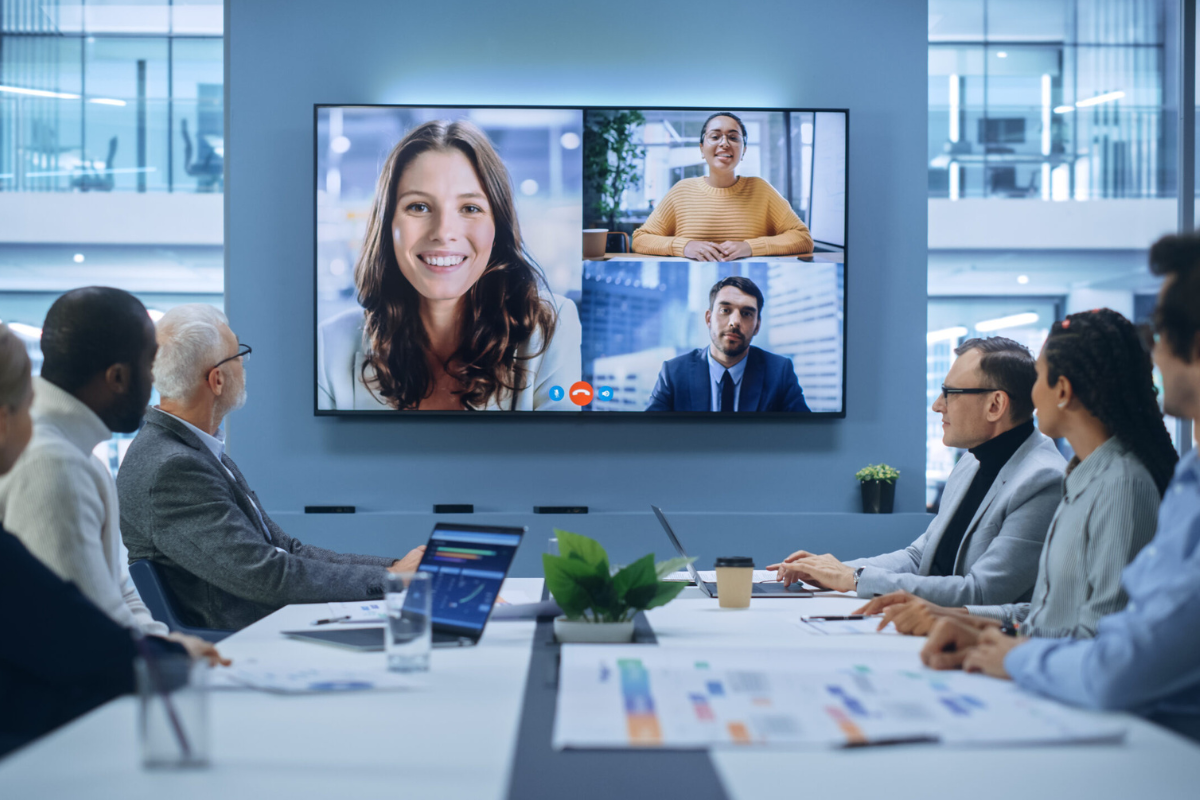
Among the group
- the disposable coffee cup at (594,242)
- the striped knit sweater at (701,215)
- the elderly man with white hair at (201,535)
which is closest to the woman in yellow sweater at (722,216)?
the striped knit sweater at (701,215)

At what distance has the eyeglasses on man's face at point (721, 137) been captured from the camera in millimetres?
4164

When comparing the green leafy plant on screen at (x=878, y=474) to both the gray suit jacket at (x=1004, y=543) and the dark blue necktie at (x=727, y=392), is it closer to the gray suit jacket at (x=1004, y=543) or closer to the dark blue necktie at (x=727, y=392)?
the dark blue necktie at (x=727, y=392)

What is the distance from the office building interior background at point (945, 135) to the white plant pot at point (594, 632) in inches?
117

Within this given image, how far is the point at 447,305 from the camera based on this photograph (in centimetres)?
414

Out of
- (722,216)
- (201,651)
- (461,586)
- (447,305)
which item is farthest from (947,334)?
(201,651)

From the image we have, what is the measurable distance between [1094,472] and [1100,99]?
12.4 ft

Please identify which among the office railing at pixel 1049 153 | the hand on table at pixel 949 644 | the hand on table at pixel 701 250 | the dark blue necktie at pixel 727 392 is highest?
the office railing at pixel 1049 153

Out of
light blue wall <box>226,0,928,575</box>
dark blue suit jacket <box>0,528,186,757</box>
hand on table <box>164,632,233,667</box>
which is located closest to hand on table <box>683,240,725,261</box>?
light blue wall <box>226,0,928,575</box>

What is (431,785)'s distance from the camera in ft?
3.31

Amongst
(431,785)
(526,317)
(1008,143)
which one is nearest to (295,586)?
(431,785)

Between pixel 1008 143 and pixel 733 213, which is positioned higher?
pixel 1008 143

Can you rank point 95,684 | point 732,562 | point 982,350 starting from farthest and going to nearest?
point 982,350 < point 732,562 < point 95,684

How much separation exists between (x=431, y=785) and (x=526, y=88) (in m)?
3.74

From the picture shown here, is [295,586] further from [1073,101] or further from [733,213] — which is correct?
[1073,101]
